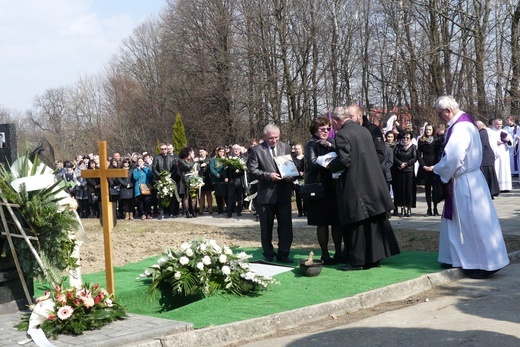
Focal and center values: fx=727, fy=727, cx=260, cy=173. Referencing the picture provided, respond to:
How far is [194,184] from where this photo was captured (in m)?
19.7

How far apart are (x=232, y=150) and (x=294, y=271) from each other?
11332 mm

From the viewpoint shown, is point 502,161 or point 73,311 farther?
point 502,161

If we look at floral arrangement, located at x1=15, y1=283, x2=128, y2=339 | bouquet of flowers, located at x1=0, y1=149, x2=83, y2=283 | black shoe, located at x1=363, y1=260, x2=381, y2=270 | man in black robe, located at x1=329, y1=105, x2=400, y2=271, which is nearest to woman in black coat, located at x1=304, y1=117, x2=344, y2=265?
man in black robe, located at x1=329, y1=105, x2=400, y2=271

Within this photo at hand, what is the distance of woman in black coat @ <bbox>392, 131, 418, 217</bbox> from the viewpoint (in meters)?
16.2

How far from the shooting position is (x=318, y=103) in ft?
129

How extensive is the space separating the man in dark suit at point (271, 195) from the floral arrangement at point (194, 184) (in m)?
9.63

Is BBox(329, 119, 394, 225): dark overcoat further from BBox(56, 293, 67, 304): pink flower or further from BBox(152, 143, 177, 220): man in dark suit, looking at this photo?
BBox(152, 143, 177, 220): man in dark suit

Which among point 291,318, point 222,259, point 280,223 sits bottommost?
point 291,318

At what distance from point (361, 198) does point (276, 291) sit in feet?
5.63

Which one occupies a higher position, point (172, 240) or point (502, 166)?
point (502, 166)


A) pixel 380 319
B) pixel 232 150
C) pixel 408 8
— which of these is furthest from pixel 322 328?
pixel 408 8

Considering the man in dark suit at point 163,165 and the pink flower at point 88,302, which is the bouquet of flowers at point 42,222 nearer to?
the pink flower at point 88,302

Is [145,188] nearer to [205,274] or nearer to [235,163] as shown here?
[235,163]

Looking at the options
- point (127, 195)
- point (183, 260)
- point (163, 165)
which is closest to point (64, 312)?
point (183, 260)
